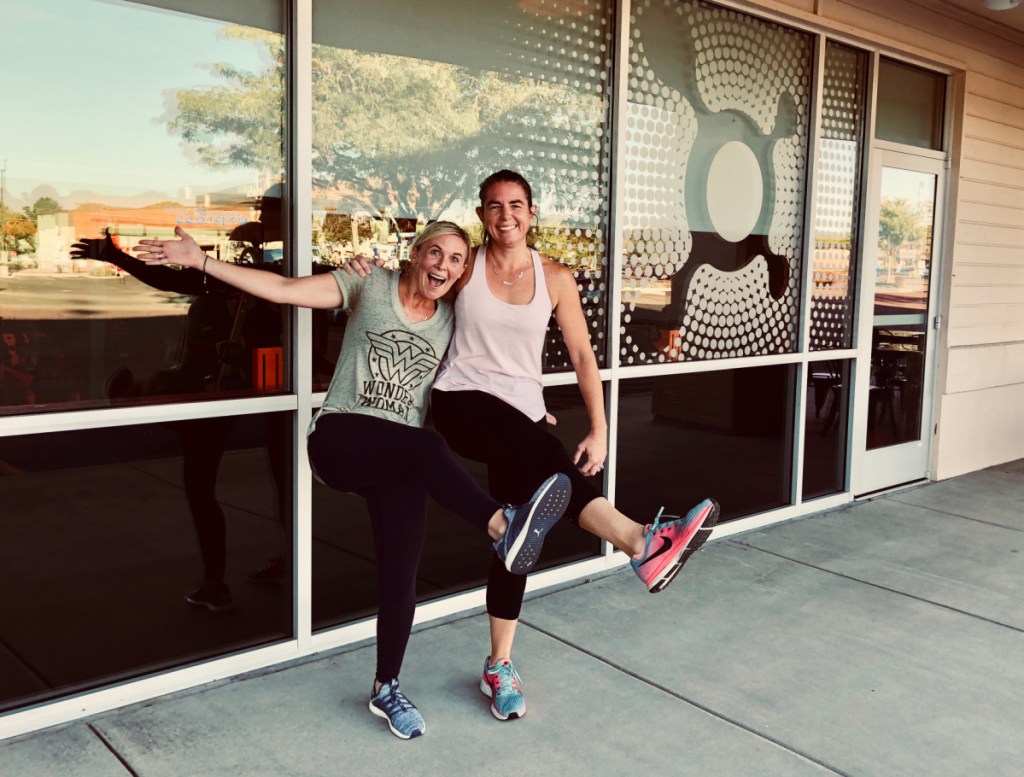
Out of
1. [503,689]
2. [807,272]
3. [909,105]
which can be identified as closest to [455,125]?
[503,689]

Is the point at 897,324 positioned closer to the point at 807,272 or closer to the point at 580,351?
the point at 807,272

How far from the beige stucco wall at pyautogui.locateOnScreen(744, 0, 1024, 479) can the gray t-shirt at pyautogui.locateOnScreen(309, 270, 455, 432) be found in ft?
12.6

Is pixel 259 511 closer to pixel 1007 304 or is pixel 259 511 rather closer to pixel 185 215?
pixel 185 215

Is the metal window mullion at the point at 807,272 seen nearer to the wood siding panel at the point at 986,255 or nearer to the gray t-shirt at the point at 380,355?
the wood siding panel at the point at 986,255

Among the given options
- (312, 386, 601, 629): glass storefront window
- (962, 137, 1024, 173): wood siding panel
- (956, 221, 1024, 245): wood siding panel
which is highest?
(962, 137, 1024, 173): wood siding panel

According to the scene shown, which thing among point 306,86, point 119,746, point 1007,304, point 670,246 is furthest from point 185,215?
point 1007,304

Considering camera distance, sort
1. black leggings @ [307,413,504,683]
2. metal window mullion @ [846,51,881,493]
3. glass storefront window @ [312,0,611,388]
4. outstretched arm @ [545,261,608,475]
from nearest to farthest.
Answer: black leggings @ [307,413,504,683] → outstretched arm @ [545,261,608,475] → glass storefront window @ [312,0,611,388] → metal window mullion @ [846,51,881,493]

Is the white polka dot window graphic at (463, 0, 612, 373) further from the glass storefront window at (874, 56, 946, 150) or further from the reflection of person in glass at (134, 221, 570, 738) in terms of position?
the glass storefront window at (874, 56, 946, 150)

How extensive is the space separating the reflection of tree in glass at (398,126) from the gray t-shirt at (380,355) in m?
0.64

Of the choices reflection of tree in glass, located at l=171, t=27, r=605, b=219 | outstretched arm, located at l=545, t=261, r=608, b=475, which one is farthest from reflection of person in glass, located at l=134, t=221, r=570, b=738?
reflection of tree in glass, located at l=171, t=27, r=605, b=219

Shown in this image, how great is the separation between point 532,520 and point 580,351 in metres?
0.78

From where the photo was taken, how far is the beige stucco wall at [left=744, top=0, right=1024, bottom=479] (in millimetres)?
5715

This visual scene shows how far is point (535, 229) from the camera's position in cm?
398

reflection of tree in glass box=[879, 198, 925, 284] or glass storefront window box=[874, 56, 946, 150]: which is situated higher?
glass storefront window box=[874, 56, 946, 150]
